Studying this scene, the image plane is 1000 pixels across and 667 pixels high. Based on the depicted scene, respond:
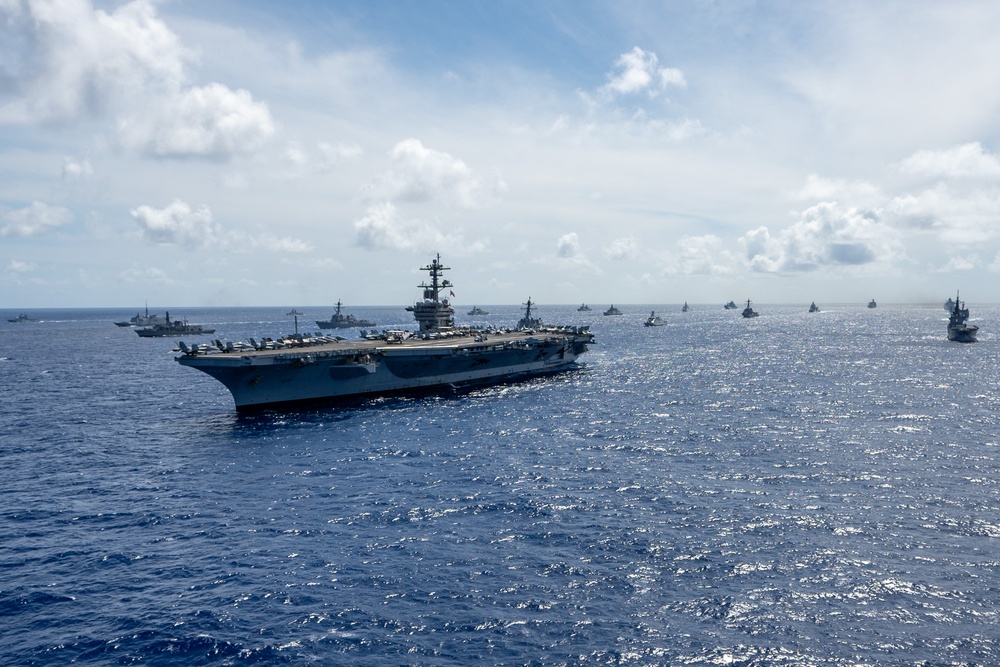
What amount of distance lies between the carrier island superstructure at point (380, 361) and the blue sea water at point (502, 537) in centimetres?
250

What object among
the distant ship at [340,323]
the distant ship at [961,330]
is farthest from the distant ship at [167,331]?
the distant ship at [961,330]

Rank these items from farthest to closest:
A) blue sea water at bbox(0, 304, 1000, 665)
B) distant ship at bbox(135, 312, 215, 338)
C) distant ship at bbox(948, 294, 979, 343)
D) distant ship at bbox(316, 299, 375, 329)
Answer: distant ship at bbox(316, 299, 375, 329), distant ship at bbox(135, 312, 215, 338), distant ship at bbox(948, 294, 979, 343), blue sea water at bbox(0, 304, 1000, 665)

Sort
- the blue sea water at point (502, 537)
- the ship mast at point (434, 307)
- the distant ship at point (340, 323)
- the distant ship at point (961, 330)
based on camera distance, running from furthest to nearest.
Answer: the distant ship at point (340, 323) < the distant ship at point (961, 330) < the ship mast at point (434, 307) < the blue sea water at point (502, 537)

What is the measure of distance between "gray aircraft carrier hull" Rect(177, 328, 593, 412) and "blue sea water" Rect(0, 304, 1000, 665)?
2378 mm

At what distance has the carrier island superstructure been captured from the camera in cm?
4356

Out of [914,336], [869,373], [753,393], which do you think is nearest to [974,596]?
[753,393]

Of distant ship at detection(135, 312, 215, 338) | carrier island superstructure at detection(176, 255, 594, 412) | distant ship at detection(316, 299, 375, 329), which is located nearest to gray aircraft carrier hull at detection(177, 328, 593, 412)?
carrier island superstructure at detection(176, 255, 594, 412)

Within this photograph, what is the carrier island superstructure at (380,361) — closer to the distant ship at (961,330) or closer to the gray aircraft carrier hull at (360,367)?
the gray aircraft carrier hull at (360,367)

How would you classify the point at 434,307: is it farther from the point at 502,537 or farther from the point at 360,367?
the point at 502,537

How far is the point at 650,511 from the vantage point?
975 inches

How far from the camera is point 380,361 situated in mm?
50562

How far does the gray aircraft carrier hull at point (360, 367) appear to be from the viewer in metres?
43.2

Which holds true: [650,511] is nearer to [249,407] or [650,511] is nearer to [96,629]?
[96,629]

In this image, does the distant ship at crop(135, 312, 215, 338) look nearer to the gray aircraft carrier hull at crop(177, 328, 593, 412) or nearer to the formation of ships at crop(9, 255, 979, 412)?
the formation of ships at crop(9, 255, 979, 412)
